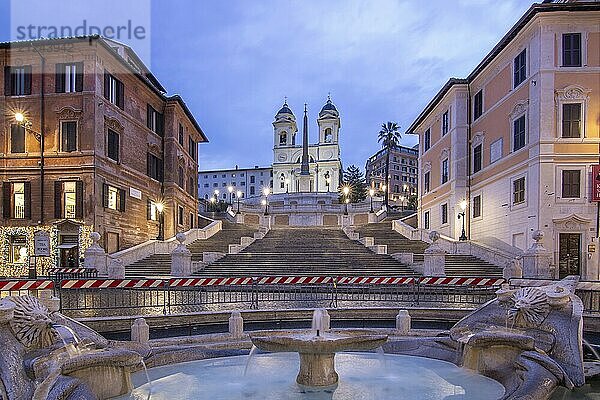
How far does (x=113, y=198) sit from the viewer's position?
105 ft

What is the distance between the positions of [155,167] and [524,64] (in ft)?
97.0

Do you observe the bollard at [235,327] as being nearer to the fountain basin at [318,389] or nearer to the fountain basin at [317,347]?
the fountain basin at [318,389]

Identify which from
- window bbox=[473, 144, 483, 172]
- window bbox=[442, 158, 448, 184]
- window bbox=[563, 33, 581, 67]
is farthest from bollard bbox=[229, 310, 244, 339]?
window bbox=[442, 158, 448, 184]

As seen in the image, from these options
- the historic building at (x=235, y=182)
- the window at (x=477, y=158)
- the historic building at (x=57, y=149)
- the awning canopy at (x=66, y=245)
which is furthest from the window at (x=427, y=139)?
the historic building at (x=235, y=182)

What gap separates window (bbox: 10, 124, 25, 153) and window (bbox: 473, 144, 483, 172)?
107 feet

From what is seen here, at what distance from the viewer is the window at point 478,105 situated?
33.7 meters

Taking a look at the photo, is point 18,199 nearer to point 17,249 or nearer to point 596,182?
point 17,249

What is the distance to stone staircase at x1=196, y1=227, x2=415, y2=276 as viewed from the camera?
24.8m

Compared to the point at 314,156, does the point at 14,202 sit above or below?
below

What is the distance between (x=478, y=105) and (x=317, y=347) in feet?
104

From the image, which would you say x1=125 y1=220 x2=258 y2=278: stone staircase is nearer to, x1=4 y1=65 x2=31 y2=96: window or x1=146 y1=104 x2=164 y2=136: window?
x1=146 y1=104 x2=164 y2=136: window

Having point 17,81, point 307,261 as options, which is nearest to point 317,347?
point 307,261

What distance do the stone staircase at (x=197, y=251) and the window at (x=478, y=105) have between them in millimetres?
20897

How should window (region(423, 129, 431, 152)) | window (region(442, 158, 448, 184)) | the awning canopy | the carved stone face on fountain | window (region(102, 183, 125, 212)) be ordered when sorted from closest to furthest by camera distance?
the carved stone face on fountain
the awning canopy
window (region(102, 183, 125, 212))
window (region(442, 158, 448, 184))
window (region(423, 129, 431, 152))
